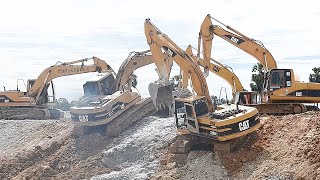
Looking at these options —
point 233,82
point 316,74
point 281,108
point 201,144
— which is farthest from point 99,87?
point 316,74

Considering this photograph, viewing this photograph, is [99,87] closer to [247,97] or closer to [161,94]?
[161,94]

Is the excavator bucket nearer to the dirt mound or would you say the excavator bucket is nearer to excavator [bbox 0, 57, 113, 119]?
the dirt mound

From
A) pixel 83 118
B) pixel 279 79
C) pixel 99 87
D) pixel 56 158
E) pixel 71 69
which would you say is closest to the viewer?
pixel 56 158

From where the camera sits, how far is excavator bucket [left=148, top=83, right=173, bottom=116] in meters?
19.1

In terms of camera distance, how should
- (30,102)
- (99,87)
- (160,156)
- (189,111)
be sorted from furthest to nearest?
(30,102), (99,87), (160,156), (189,111)

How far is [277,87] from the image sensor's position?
21.3 m

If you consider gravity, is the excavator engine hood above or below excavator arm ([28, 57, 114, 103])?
below

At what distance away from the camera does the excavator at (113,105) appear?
20.1m

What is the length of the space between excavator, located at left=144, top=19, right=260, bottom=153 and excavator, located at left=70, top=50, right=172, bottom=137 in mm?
2595

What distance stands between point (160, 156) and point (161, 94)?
9.94 ft

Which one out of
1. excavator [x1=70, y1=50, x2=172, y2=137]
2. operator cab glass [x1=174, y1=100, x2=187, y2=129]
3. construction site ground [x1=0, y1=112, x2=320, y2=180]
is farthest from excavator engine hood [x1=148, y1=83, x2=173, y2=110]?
operator cab glass [x1=174, y1=100, x2=187, y2=129]

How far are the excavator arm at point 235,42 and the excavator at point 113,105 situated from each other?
2787mm

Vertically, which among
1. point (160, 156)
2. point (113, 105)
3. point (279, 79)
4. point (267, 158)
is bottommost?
point (160, 156)

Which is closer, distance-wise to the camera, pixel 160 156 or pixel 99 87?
pixel 160 156
